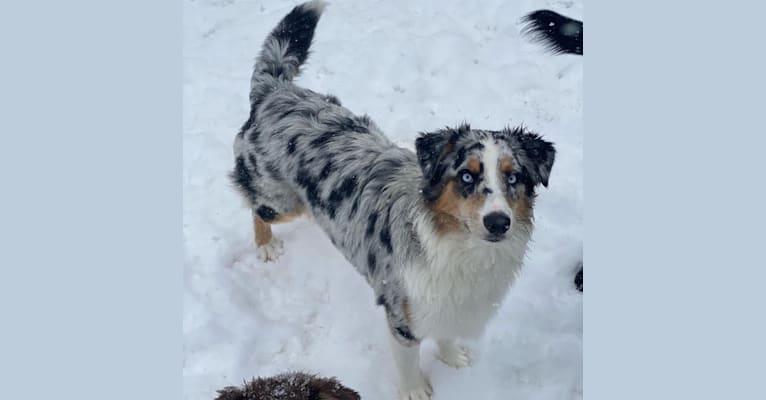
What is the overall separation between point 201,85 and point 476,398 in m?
4.27

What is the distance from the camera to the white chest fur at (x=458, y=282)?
3236 millimetres

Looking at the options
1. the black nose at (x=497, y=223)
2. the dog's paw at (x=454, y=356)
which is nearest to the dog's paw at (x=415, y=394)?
the dog's paw at (x=454, y=356)

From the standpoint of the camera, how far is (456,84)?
20.1ft

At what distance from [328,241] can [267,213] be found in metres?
0.64

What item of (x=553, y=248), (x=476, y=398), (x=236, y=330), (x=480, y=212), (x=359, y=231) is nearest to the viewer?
(x=480, y=212)

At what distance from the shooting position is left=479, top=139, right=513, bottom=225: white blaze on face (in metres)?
2.80

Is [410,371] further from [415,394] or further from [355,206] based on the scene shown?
[355,206]

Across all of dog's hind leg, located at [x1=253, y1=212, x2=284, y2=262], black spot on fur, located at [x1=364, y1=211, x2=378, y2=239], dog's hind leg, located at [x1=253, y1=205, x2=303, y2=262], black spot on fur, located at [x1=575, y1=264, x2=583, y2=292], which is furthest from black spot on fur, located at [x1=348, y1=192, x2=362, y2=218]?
black spot on fur, located at [x1=575, y1=264, x2=583, y2=292]

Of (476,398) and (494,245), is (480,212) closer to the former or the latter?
(494,245)

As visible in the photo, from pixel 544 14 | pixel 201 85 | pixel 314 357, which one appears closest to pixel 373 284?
pixel 314 357

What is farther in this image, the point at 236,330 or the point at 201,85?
the point at 201,85

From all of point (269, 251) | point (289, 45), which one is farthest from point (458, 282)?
point (289, 45)

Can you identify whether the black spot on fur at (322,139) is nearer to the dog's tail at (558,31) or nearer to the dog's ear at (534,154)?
the dog's ear at (534,154)

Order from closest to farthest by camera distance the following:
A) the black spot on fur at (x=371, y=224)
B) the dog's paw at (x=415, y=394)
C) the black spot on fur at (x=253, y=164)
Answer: the black spot on fur at (x=371, y=224) → the dog's paw at (x=415, y=394) → the black spot on fur at (x=253, y=164)
